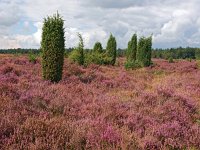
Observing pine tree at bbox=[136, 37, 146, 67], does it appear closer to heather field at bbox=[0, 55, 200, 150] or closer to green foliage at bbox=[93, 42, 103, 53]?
green foliage at bbox=[93, 42, 103, 53]

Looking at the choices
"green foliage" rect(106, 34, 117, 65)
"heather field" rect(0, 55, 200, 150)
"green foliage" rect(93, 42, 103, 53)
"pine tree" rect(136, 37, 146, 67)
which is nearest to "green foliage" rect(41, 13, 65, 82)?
"heather field" rect(0, 55, 200, 150)

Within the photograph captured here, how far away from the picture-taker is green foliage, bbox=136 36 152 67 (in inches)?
1718

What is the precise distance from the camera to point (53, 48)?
19062mm

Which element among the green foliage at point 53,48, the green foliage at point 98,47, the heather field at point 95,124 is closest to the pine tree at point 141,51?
the green foliage at point 98,47

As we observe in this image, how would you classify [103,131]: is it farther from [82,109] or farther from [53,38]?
[53,38]

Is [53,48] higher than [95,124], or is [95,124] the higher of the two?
[53,48]

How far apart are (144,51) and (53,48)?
1028 inches

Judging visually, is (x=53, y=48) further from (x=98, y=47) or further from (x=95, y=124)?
(x=98, y=47)

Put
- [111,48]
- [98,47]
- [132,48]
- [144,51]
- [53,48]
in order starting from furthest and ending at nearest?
[132,48]
[111,48]
[98,47]
[144,51]
[53,48]

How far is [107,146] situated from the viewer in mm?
6504

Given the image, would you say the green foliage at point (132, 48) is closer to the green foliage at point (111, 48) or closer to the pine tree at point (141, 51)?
the green foliage at point (111, 48)

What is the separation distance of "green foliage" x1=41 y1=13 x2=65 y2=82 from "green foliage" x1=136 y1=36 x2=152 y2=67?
25.0m

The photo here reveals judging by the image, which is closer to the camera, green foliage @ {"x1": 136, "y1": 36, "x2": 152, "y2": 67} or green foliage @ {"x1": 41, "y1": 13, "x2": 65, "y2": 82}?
green foliage @ {"x1": 41, "y1": 13, "x2": 65, "y2": 82}

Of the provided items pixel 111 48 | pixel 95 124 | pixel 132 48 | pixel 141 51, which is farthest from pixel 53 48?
pixel 132 48
